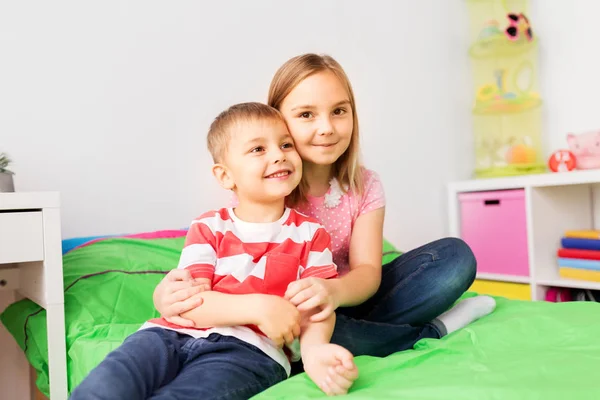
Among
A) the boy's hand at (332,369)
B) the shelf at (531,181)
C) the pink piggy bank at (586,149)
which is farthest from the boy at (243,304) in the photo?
the pink piggy bank at (586,149)

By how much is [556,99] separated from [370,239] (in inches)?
59.6

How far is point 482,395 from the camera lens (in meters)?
0.67

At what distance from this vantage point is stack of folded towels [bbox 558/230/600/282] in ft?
6.19

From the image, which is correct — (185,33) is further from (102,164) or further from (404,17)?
(404,17)

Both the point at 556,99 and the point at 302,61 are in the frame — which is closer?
the point at 302,61

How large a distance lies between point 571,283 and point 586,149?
1.45 feet

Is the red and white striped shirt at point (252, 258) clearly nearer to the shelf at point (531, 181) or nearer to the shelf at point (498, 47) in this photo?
the shelf at point (531, 181)

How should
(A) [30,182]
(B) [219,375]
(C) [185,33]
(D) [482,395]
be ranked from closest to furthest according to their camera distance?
(D) [482,395] < (B) [219,375] < (A) [30,182] < (C) [185,33]

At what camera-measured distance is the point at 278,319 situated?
834 millimetres

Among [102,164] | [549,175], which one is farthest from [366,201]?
[549,175]

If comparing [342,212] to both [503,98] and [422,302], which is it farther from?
[503,98]

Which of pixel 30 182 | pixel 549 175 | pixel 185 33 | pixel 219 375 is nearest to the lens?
pixel 219 375

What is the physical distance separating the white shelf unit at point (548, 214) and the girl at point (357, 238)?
83 cm

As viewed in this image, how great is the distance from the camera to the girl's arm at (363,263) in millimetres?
974
